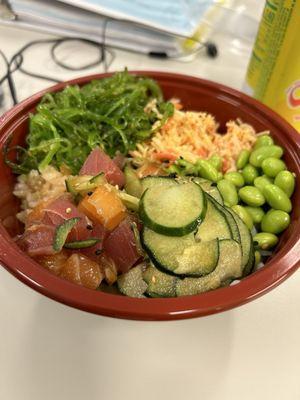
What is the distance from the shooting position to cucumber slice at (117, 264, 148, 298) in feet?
2.59

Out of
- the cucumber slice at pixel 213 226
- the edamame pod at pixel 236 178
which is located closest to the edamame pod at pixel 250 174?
the edamame pod at pixel 236 178

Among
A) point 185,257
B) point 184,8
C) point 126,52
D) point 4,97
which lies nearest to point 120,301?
point 185,257

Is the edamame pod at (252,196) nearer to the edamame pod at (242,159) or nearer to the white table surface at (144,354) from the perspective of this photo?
the edamame pod at (242,159)

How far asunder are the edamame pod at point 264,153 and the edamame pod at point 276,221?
0.52ft

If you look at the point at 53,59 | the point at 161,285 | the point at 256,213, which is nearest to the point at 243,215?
the point at 256,213

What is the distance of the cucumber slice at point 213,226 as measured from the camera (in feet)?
2.66

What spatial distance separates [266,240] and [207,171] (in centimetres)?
22

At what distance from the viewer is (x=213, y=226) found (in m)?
0.82

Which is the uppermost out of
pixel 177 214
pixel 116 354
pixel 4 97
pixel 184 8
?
pixel 184 8

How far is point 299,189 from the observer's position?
97 cm

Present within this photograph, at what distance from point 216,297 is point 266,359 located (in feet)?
0.70

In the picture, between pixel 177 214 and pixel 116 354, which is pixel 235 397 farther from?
pixel 177 214

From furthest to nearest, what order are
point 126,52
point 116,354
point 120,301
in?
1. point 126,52
2. point 116,354
3. point 120,301

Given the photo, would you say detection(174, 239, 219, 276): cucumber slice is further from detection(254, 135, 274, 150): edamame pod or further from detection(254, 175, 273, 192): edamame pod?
detection(254, 135, 274, 150): edamame pod
